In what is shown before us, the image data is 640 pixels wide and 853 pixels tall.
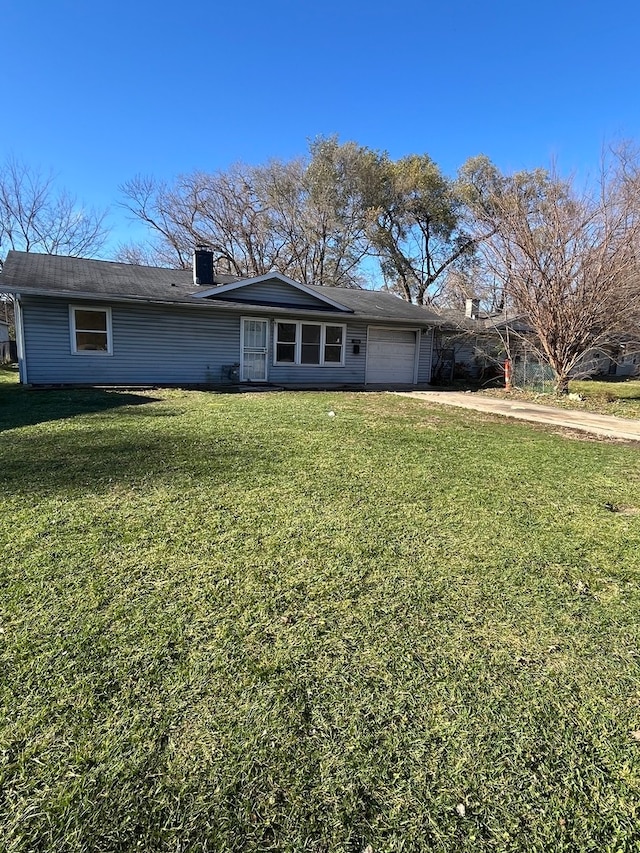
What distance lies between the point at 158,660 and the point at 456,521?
2284mm

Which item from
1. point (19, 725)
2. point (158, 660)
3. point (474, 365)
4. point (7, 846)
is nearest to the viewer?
point (7, 846)

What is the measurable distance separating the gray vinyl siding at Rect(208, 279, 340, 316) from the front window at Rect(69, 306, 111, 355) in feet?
9.35

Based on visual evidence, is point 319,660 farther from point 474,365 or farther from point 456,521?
point 474,365

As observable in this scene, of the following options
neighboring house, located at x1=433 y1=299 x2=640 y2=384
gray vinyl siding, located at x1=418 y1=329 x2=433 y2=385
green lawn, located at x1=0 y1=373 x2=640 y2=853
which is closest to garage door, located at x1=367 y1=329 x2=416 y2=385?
gray vinyl siding, located at x1=418 y1=329 x2=433 y2=385

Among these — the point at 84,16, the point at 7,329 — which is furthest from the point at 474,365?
the point at 7,329

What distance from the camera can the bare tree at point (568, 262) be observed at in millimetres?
11211

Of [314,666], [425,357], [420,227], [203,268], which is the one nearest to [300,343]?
[203,268]

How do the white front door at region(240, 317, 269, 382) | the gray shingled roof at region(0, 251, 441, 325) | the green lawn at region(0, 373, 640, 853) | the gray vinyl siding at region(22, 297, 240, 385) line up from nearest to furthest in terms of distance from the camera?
the green lawn at region(0, 373, 640, 853), the gray shingled roof at region(0, 251, 441, 325), the gray vinyl siding at region(22, 297, 240, 385), the white front door at region(240, 317, 269, 382)

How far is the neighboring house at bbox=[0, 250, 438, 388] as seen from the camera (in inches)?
430

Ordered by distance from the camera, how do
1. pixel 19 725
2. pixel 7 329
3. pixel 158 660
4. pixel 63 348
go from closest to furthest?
pixel 19 725 → pixel 158 660 → pixel 63 348 → pixel 7 329

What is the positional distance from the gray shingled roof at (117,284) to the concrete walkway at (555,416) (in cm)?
463

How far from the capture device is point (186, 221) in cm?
2645

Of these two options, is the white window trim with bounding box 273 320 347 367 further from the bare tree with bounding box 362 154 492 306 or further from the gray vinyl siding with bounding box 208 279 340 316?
the bare tree with bounding box 362 154 492 306

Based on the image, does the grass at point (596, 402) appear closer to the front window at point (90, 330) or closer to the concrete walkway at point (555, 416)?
the concrete walkway at point (555, 416)
